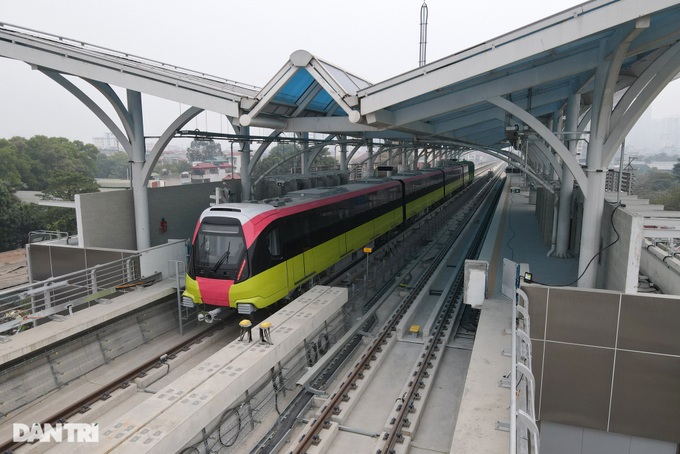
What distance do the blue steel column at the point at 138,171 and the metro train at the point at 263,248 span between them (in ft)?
10.9

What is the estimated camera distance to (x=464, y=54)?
821cm

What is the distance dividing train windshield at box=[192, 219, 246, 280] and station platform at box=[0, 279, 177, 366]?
1.47m

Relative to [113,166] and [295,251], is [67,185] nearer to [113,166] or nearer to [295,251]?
[295,251]

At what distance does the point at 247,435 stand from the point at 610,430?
6.64m

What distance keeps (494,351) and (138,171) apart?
10.1 m

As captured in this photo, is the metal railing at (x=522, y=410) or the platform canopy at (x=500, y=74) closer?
the metal railing at (x=522, y=410)

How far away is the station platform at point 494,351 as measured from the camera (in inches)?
214

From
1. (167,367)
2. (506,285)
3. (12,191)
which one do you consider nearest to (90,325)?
(167,367)

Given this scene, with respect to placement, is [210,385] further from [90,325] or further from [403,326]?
[403,326]

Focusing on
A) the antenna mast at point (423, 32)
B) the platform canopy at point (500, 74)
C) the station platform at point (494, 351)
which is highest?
the antenna mast at point (423, 32)

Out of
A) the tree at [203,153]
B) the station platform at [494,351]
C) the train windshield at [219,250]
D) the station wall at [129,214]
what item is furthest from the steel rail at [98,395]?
the tree at [203,153]

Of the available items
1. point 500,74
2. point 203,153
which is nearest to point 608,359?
point 500,74

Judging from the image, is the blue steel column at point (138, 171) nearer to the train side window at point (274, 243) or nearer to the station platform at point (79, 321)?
the station platform at point (79, 321)

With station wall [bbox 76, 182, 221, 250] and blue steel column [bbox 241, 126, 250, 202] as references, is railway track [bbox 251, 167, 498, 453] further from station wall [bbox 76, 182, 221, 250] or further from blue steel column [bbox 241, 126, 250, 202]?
blue steel column [bbox 241, 126, 250, 202]
